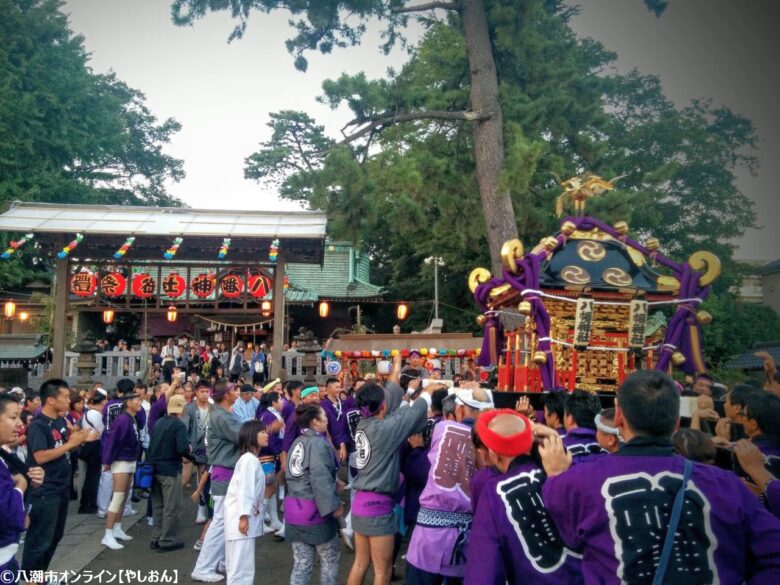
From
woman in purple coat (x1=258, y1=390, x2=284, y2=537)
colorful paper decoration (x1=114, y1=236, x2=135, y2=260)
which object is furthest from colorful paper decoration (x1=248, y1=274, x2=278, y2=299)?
woman in purple coat (x1=258, y1=390, x2=284, y2=537)

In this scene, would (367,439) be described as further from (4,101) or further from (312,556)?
(4,101)

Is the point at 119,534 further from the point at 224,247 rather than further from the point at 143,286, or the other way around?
the point at 143,286

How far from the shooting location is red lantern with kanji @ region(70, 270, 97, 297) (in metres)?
15.7

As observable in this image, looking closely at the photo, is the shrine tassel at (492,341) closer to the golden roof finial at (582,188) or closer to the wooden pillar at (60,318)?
the golden roof finial at (582,188)

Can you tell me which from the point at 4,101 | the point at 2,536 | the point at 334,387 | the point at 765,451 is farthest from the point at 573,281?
the point at 4,101

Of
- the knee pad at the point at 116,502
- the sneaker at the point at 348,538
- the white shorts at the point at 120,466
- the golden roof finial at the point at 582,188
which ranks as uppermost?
the golden roof finial at the point at 582,188

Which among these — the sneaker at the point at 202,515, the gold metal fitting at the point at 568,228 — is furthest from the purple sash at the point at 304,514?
the gold metal fitting at the point at 568,228

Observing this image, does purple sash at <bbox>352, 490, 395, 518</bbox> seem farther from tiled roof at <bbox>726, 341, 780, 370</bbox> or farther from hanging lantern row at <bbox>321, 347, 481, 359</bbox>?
tiled roof at <bbox>726, 341, 780, 370</bbox>

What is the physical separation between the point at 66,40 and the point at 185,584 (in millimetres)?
31048

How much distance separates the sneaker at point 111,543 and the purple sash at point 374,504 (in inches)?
174

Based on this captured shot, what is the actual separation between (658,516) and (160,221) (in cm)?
1534

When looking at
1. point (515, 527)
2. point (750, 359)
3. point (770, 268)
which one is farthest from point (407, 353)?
point (770, 268)

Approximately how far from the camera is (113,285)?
52.6 feet

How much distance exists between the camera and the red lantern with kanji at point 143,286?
16141 mm
